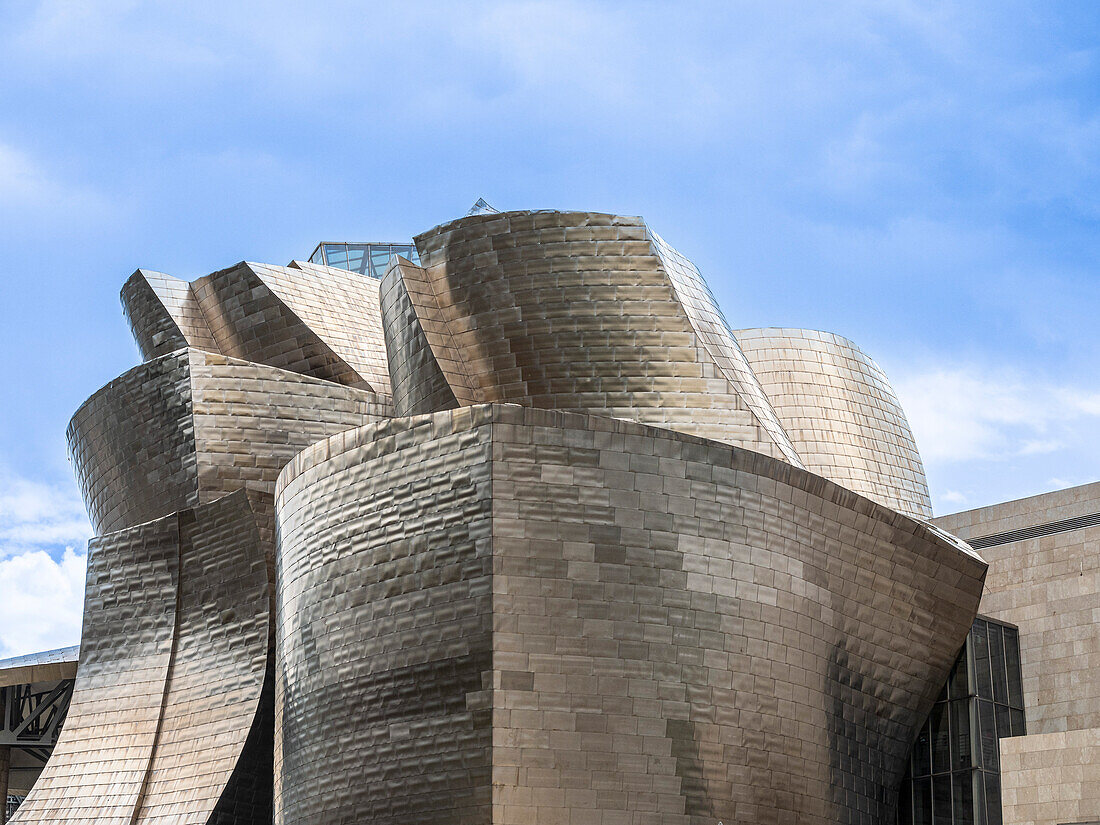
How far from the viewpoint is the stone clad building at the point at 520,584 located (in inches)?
776

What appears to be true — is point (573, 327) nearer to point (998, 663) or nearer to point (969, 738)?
point (998, 663)

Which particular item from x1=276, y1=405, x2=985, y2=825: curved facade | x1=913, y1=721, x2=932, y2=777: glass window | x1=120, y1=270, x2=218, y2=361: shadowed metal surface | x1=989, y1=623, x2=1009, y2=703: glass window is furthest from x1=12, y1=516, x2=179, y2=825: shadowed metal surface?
x1=989, y1=623, x2=1009, y2=703: glass window

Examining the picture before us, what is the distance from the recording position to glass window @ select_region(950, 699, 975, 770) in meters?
23.4

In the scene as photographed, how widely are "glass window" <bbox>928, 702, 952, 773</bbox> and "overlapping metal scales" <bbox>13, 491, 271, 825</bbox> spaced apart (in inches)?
457

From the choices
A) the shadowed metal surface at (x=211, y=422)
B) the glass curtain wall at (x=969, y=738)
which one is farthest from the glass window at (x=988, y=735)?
the shadowed metal surface at (x=211, y=422)

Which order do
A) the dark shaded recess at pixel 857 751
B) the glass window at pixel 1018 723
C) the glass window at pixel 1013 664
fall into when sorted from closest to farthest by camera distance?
the dark shaded recess at pixel 857 751 → the glass window at pixel 1018 723 → the glass window at pixel 1013 664

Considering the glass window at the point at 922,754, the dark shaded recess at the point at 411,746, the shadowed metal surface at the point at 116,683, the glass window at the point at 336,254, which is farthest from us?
the glass window at the point at 336,254

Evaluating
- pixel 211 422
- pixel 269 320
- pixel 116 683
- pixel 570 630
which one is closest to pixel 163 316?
pixel 269 320

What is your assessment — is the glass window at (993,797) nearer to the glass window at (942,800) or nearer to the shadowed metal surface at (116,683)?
the glass window at (942,800)

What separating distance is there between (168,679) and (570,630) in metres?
10.7

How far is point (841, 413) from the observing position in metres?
33.8

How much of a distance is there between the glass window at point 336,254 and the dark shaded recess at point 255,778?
24.8 metres

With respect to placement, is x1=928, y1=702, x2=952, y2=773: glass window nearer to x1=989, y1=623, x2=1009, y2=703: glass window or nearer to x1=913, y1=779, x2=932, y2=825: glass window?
x1=913, y1=779, x2=932, y2=825: glass window

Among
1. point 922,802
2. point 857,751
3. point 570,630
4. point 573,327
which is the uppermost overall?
point 573,327
